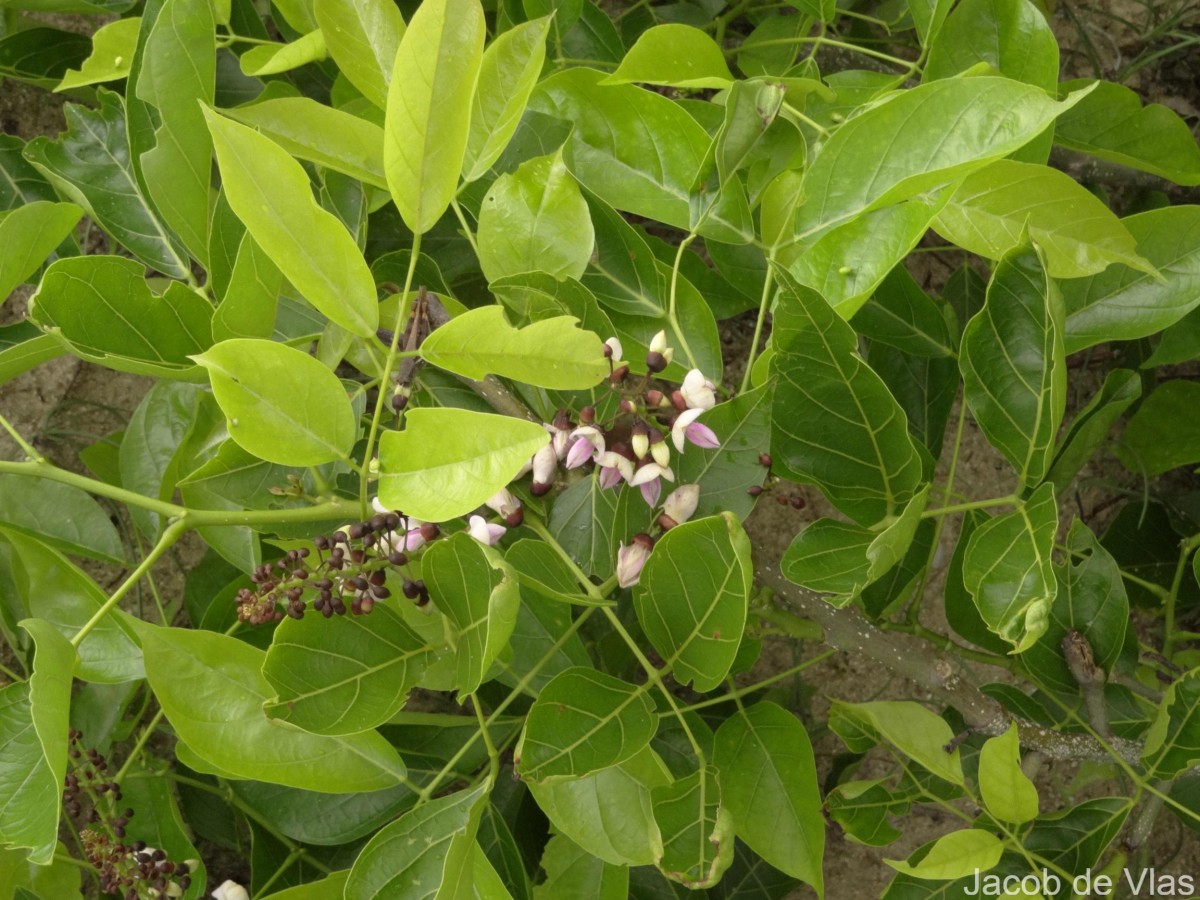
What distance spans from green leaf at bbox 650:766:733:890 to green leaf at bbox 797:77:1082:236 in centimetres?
36

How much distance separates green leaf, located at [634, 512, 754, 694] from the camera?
1.86ft

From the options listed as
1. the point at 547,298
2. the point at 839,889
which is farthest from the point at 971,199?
the point at 839,889

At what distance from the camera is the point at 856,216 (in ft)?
1.98

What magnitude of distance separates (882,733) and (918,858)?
0.35 feet

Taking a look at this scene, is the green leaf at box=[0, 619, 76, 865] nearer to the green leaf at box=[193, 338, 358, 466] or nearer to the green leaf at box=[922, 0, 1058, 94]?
the green leaf at box=[193, 338, 358, 466]

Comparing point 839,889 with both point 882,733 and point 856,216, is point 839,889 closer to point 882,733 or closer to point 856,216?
point 882,733

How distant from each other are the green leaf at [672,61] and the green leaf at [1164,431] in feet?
1.95

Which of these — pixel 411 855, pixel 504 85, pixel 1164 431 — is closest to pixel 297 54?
pixel 504 85

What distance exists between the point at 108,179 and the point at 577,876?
0.64 m

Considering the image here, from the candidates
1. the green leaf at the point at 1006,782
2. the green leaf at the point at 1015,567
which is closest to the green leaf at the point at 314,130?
the green leaf at the point at 1015,567

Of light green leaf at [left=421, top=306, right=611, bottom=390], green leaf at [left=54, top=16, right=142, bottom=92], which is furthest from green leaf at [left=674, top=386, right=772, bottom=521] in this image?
green leaf at [left=54, top=16, right=142, bottom=92]

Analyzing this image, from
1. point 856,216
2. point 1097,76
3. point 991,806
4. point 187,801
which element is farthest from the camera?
point 1097,76

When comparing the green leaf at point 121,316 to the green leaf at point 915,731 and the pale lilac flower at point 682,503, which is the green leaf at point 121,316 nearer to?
the pale lilac flower at point 682,503

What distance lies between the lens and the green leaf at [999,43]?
72 centimetres
